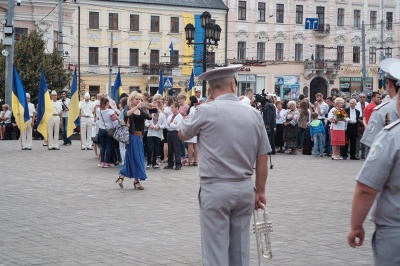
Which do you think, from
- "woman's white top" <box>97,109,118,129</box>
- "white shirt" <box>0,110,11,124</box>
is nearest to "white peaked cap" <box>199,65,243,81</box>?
"woman's white top" <box>97,109,118,129</box>

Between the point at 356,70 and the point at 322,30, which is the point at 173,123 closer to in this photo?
the point at 322,30

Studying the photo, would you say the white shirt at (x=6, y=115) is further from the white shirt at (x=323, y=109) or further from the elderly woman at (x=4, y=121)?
the white shirt at (x=323, y=109)

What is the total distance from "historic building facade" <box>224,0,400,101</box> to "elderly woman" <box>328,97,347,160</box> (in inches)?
1747

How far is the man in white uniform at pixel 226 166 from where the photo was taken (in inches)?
251

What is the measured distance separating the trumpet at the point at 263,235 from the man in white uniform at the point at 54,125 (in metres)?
18.4

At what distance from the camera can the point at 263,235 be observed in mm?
6926

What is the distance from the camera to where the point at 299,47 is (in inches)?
2847

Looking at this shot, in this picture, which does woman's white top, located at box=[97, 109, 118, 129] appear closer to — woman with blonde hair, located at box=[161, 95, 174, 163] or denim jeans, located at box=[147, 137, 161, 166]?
denim jeans, located at box=[147, 137, 161, 166]

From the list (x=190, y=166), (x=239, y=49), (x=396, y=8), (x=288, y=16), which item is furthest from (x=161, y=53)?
(x=190, y=166)

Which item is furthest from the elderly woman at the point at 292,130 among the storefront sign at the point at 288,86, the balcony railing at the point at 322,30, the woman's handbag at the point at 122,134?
the balcony railing at the point at 322,30

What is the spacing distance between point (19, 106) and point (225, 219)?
768 inches

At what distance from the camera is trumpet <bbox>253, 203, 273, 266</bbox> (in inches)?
268

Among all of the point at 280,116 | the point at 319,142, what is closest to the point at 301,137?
the point at 280,116

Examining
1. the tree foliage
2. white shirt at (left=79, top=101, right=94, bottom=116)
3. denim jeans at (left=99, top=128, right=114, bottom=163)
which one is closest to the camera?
denim jeans at (left=99, top=128, right=114, bottom=163)
